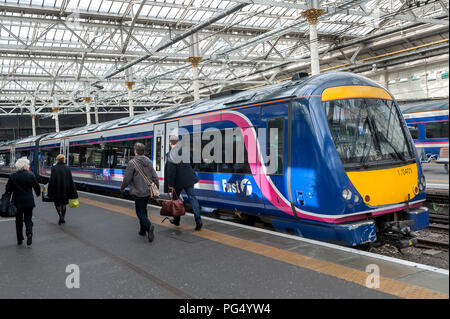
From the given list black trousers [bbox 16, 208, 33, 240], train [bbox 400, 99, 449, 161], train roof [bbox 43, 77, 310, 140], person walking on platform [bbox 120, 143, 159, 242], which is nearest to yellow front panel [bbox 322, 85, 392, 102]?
train roof [bbox 43, 77, 310, 140]

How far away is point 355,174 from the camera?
5.90 m

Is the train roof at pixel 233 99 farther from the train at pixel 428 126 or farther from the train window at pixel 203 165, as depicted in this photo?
the train at pixel 428 126

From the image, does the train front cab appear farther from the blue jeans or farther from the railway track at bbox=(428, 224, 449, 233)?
the railway track at bbox=(428, 224, 449, 233)

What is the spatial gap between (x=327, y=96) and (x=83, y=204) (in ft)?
26.6

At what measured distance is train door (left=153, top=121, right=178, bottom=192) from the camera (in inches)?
415

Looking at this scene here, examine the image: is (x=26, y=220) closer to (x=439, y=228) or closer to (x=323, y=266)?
(x=323, y=266)

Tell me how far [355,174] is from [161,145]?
6193 millimetres

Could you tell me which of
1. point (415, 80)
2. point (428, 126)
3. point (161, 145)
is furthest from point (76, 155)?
point (415, 80)

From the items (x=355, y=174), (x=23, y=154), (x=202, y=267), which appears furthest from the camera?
(x=23, y=154)

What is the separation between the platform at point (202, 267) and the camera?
4.11 m

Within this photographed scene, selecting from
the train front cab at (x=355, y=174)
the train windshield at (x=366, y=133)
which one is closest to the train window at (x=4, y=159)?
the train front cab at (x=355, y=174)

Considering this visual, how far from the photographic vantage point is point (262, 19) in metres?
22.9
